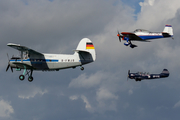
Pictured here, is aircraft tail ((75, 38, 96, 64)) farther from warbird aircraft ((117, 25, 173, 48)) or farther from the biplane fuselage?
warbird aircraft ((117, 25, 173, 48))

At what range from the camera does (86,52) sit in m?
38.2

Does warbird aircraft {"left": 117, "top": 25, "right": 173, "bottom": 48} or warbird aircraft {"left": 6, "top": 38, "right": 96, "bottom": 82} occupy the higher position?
warbird aircraft {"left": 117, "top": 25, "right": 173, "bottom": 48}

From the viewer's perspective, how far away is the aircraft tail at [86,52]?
38094 mm

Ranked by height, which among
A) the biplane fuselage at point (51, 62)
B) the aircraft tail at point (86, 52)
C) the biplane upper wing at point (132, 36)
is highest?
the biplane upper wing at point (132, 36)

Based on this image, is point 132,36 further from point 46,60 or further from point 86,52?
point 46,60

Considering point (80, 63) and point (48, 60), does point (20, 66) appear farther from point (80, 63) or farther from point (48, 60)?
point (80, 63)

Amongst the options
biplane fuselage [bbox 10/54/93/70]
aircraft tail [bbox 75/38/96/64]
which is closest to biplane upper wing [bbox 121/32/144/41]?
aircraft tail [bbox 75/38/96/64]

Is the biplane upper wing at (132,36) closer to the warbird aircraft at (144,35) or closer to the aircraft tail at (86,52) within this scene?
the warbird aircraft at (144,35)

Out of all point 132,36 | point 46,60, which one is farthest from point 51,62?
point 132,36

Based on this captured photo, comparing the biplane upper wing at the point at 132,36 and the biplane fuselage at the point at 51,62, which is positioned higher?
the biplane upper wing at the point at 132,36

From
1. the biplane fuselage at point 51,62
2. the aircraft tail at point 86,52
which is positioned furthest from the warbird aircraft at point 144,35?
the biplane fuselage at point 51,62

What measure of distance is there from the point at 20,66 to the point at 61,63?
567 centimetres

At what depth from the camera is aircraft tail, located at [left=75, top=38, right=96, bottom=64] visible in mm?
38094

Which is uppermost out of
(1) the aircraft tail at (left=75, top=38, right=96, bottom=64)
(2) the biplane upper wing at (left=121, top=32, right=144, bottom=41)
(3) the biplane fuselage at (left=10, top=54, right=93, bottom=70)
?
(2) the biplane upper wing at (left=121, top=32, right=144, bottom=41)
